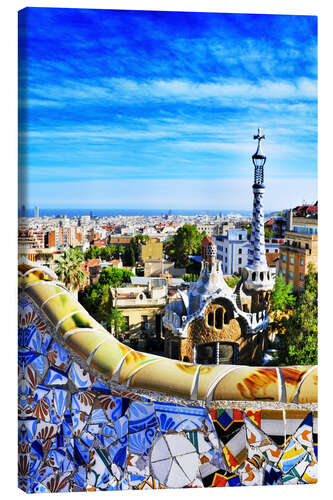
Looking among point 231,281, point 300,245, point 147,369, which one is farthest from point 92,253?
point 300,245

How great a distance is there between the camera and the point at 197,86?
6508mm

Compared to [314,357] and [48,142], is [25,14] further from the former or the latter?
[314,357]

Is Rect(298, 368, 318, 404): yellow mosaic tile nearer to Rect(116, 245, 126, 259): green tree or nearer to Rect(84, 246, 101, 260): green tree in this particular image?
Rect(116, 245, 126, 259): green tree

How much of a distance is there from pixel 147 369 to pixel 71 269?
1364mm

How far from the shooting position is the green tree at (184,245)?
23.1 ft

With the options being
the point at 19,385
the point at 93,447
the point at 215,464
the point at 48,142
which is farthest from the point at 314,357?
the point at 48,142

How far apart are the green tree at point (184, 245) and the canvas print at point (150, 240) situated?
0.04 meters

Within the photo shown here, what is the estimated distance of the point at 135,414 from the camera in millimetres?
6207

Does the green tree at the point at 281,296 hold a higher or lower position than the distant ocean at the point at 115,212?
lower

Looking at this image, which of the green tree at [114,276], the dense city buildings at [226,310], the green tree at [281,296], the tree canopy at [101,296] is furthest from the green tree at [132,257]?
the green tree at [281,296]

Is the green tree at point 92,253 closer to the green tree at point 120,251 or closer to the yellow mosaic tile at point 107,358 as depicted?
the green tree at point 120,251

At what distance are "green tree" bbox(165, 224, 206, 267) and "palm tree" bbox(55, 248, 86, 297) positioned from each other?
42.2 inches

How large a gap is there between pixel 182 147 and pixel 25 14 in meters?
2.07

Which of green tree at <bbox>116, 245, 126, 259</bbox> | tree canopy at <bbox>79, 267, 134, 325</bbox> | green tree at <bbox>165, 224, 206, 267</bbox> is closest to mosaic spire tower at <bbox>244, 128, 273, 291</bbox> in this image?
green tree at <bbox>165, 224, 206, 267</bbox>
